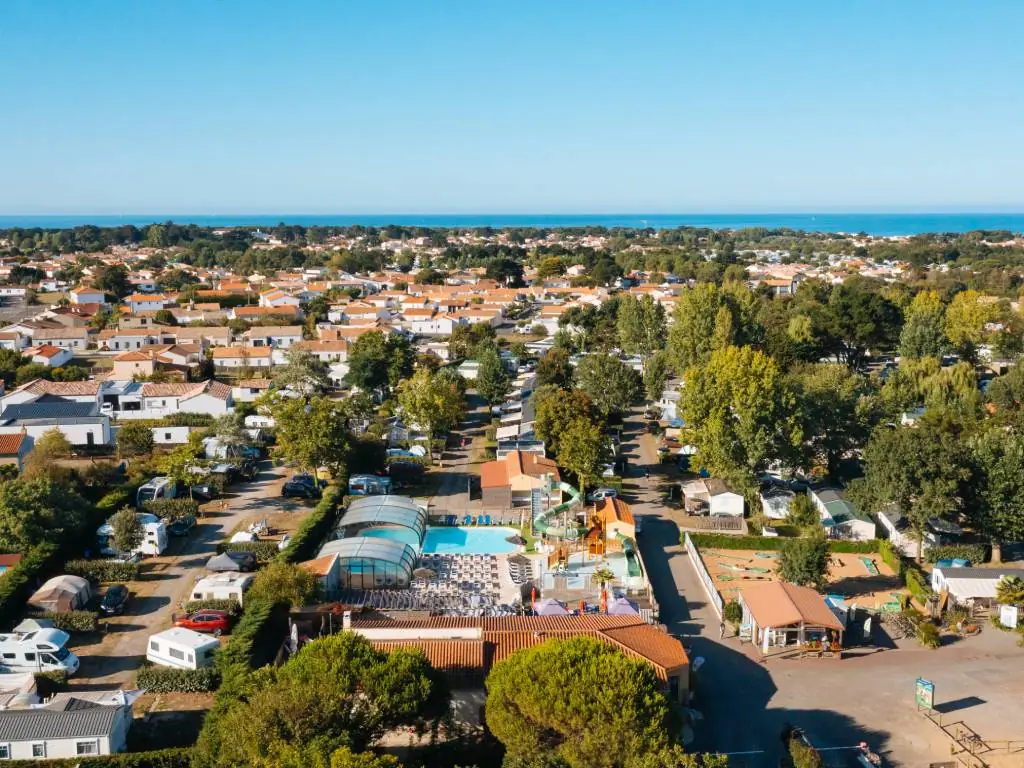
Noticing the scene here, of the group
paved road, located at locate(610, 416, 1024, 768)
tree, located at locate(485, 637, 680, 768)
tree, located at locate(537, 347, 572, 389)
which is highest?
tree, located at locate(537, 347, 572, 389)

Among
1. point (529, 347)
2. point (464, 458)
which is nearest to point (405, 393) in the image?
point (464, 458)

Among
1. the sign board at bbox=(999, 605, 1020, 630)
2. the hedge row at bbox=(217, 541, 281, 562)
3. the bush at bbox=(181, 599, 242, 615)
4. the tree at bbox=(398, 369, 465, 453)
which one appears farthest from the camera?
the tree at bbox=(398, 369, 465, 453)

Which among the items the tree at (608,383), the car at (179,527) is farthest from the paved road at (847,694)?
the tree at (608,383)

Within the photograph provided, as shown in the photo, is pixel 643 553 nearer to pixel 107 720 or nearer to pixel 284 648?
pixel 284 648

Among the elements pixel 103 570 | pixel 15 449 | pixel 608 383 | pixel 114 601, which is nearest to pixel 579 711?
pixel 114 601

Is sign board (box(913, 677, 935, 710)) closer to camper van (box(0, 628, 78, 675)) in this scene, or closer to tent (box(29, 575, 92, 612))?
camper van (box(0, 628, 78, 675))

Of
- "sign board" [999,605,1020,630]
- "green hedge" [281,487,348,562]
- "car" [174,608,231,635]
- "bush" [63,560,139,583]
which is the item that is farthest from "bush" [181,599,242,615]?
"sign board" [999,605,1020,630]
